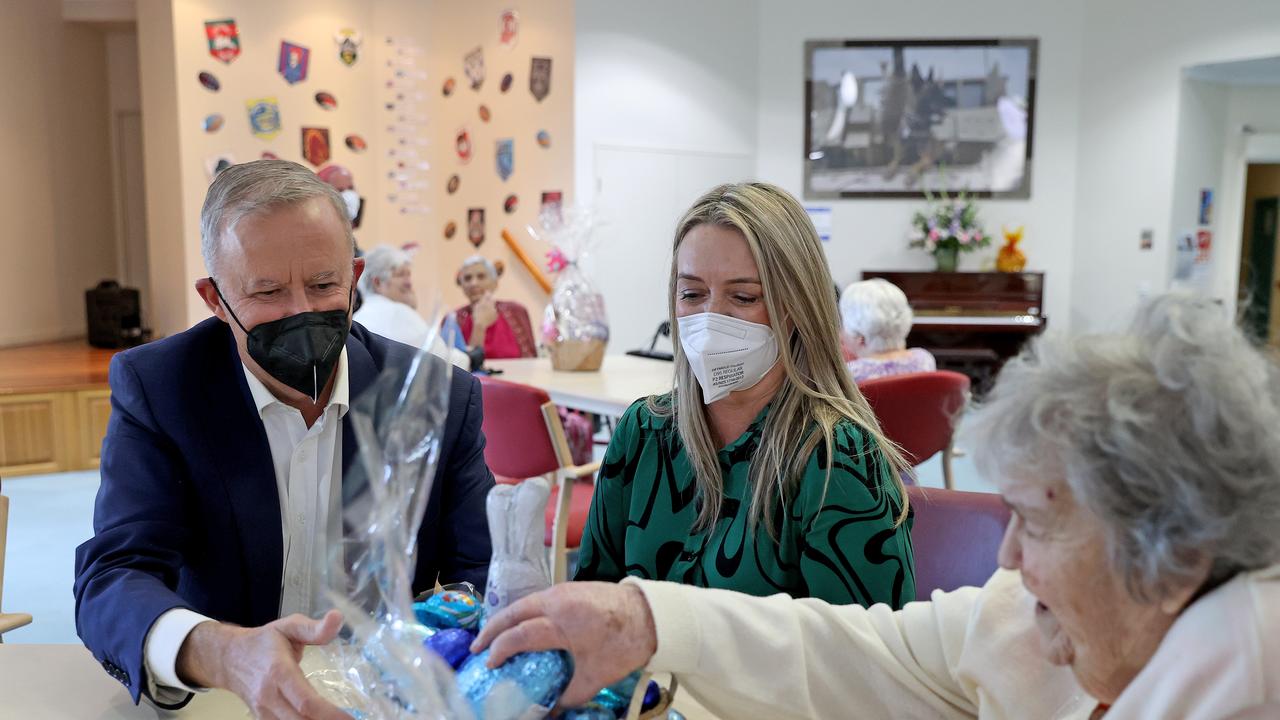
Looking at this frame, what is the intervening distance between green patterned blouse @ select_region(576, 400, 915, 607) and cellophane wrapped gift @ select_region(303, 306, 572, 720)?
0.61 metres

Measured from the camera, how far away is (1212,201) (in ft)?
28.0

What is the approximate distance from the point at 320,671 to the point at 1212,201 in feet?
30.1

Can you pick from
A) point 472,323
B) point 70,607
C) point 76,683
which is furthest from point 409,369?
point 472,323

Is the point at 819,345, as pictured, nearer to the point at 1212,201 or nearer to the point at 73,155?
the point at 1212,201

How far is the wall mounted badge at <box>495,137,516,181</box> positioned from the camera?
7.77 m

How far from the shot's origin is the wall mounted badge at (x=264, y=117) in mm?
7355

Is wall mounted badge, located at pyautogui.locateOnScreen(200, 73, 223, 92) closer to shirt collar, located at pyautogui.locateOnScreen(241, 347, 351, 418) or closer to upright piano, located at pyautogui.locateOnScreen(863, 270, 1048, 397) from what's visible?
upright piano, located at pyautogui.locateOnScreen(863, 270, 1048, 397)

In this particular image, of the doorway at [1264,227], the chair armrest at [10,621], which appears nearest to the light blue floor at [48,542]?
the chair armrest at [10,621]

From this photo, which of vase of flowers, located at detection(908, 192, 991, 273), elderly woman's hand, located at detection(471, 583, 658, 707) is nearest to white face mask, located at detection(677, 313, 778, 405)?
elderly woman's hand, located at detection(471, 583, 658, 707)

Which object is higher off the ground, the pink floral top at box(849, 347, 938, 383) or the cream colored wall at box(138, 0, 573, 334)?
the cream colored wall at box(138, 0, 573, 334)

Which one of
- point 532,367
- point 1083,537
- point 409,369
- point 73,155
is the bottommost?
point 532,367

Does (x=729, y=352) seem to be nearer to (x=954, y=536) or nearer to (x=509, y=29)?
(x=954, y=536)

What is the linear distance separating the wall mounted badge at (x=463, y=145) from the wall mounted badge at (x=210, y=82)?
1.79 m

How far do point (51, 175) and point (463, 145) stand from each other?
3.86m
